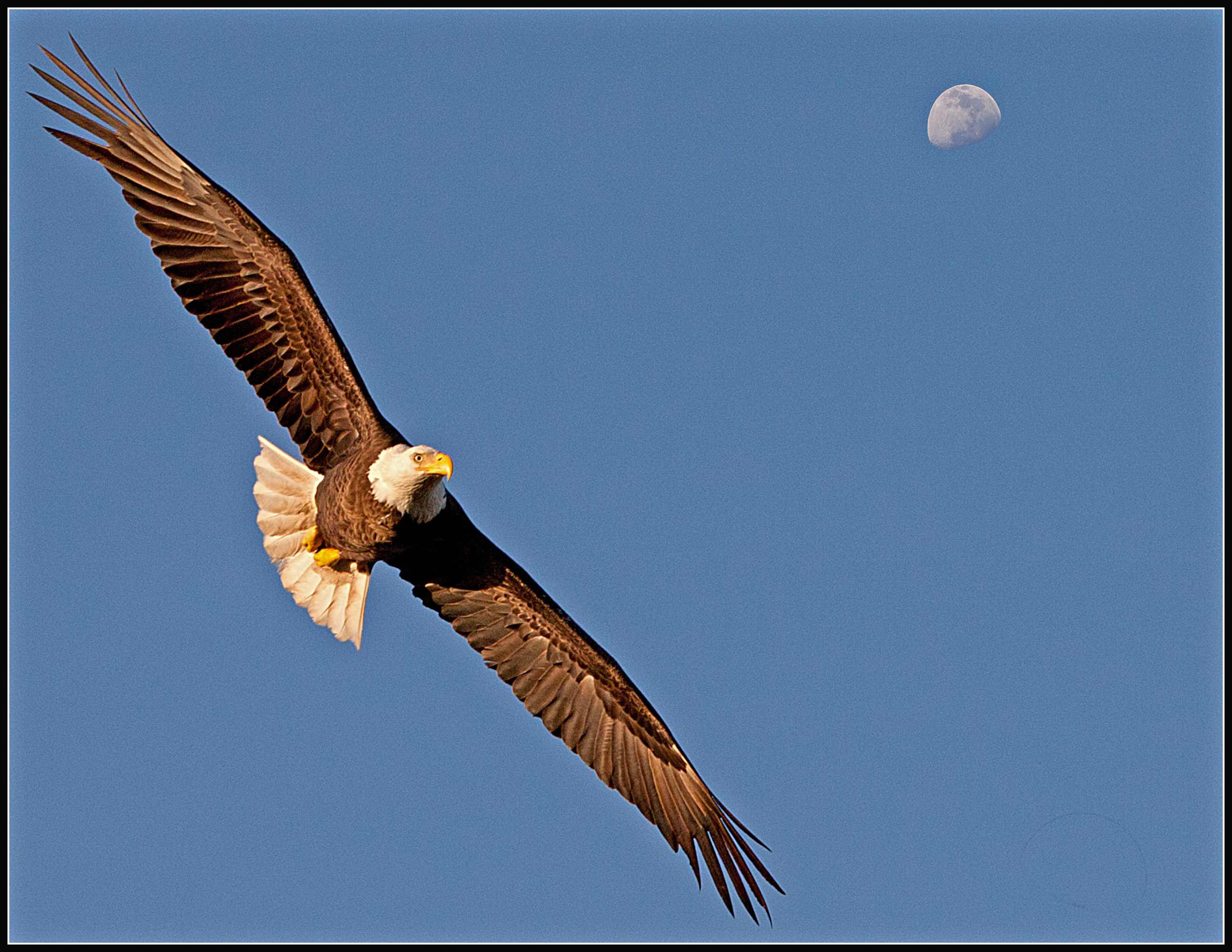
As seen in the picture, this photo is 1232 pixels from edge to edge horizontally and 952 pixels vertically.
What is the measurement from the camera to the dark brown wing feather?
11547 millimetres

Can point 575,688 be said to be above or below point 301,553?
above

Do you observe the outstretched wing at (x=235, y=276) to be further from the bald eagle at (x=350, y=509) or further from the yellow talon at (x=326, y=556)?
the yellow talon at (x=326, y=556)

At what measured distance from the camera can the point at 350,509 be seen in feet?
34.9

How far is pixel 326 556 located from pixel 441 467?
51.9 inches

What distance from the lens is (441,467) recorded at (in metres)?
10.2

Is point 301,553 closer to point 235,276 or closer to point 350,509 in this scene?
point 350,509

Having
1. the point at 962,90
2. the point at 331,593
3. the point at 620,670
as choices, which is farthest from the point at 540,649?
the point at 962,90

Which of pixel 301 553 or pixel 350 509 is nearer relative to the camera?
pixel 350 509

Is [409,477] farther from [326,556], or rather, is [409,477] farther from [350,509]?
[326,556]

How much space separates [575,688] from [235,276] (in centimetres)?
297

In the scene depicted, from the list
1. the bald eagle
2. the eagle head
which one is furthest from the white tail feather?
the eagle head

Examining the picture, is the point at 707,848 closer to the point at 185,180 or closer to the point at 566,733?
the point at 566,733

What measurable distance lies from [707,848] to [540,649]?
143 centimetres

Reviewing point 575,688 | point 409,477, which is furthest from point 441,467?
point 575,688
